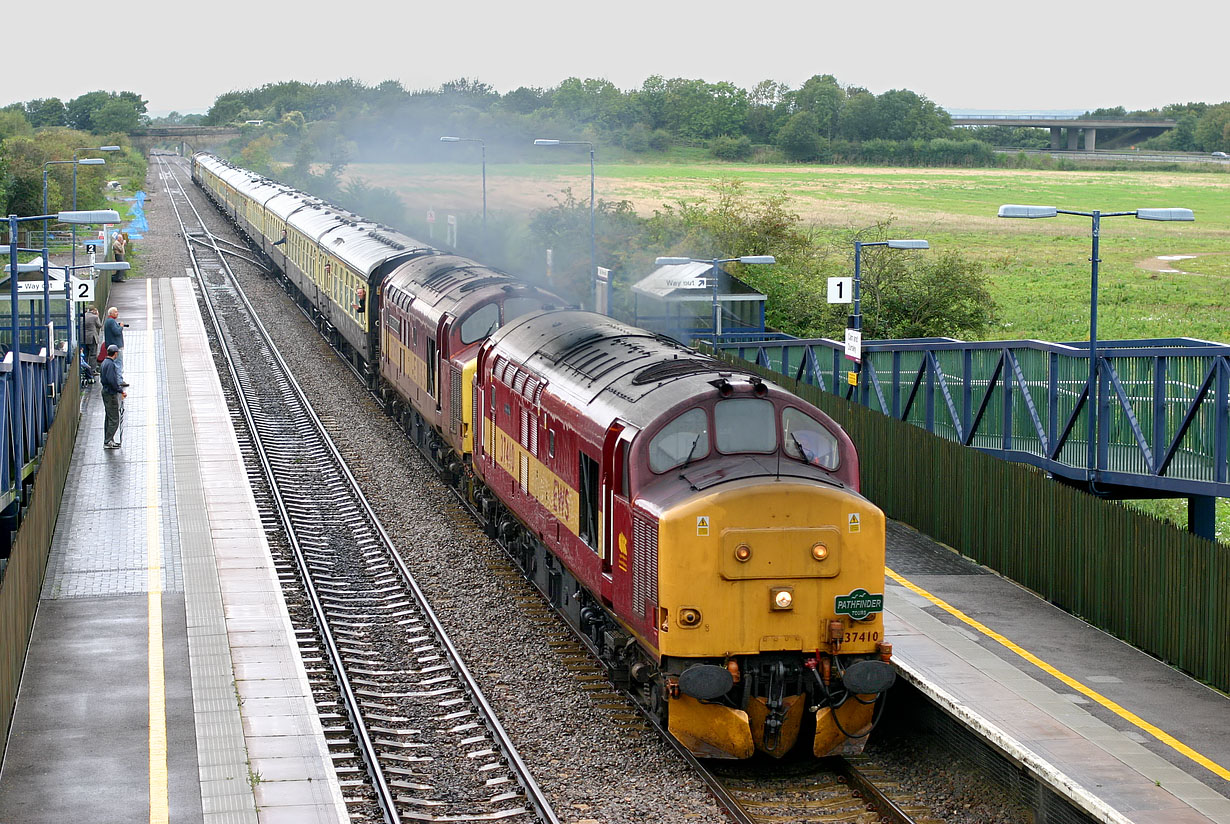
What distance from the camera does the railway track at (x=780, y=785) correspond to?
42.0ft

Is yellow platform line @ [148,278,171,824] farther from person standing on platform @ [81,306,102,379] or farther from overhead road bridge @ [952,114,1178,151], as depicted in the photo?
overhead road bridge @ [952,114,1178,151]

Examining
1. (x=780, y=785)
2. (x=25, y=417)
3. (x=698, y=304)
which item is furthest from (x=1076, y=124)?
(x=780, y=785)

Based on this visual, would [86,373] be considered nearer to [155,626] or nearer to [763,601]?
[155,626]

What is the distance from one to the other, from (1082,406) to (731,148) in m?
72.9

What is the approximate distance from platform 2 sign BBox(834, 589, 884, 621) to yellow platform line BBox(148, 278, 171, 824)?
6205mm

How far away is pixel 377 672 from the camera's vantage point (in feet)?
54.7

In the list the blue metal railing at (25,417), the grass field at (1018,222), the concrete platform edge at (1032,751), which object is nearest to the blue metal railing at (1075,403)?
the concrete platform edge at (1032,751)

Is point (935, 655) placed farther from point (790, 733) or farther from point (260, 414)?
point (260, 414)

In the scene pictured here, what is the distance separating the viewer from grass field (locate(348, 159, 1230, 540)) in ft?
190

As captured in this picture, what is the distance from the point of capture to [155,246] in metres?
72.9

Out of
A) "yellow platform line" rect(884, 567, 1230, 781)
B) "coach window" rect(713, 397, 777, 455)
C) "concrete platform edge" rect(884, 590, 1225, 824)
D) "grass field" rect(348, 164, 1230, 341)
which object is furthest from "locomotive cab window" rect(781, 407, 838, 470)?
"grass field" rect(348, 164, 1230, 341)

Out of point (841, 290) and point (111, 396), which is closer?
point (841, 290)

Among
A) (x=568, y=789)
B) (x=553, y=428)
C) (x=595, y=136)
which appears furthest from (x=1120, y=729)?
(x=595, y=136)

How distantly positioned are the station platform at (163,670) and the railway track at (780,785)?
328cm
